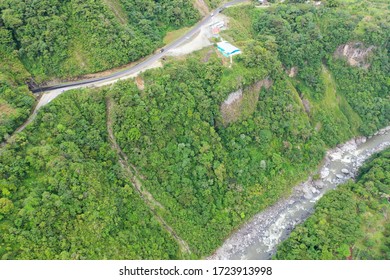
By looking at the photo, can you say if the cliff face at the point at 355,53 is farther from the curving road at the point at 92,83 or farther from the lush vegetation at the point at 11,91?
the lush vegetation at the point at 11,91

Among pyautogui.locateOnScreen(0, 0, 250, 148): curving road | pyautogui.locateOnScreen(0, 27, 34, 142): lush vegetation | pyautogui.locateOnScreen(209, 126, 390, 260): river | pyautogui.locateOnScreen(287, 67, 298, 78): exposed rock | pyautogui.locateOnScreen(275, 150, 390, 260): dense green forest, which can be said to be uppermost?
pyautogui.locateOnScreen(0, 27, 34, 142): lush vegetation

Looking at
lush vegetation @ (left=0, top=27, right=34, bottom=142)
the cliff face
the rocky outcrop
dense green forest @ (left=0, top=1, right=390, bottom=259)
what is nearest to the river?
dense green forest @ (left=0, top=1, right=390, bottom=259)

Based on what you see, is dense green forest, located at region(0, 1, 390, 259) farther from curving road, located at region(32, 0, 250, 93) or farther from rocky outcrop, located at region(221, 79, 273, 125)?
curving road, located at region(32, 0, 250, 93)

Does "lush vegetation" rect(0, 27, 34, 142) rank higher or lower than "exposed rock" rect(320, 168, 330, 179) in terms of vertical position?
higher

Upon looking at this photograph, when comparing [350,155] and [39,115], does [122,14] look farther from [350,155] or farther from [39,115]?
[350,155]

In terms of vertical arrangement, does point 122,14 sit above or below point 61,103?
above

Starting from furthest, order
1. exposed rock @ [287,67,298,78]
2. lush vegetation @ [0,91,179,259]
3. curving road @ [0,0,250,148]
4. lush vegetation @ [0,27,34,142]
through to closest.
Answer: exposed rock @ [287,67,298,78] < curving road @ [0,0,250,148] < lush vegetation @ [0,27,34,142] < lush vegetation @ [0,91,179,259]

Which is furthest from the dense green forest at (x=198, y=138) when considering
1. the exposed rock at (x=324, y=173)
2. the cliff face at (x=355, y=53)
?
the exposed rock at (x=324, y=173)

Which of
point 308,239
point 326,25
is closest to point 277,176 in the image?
point 308,239
